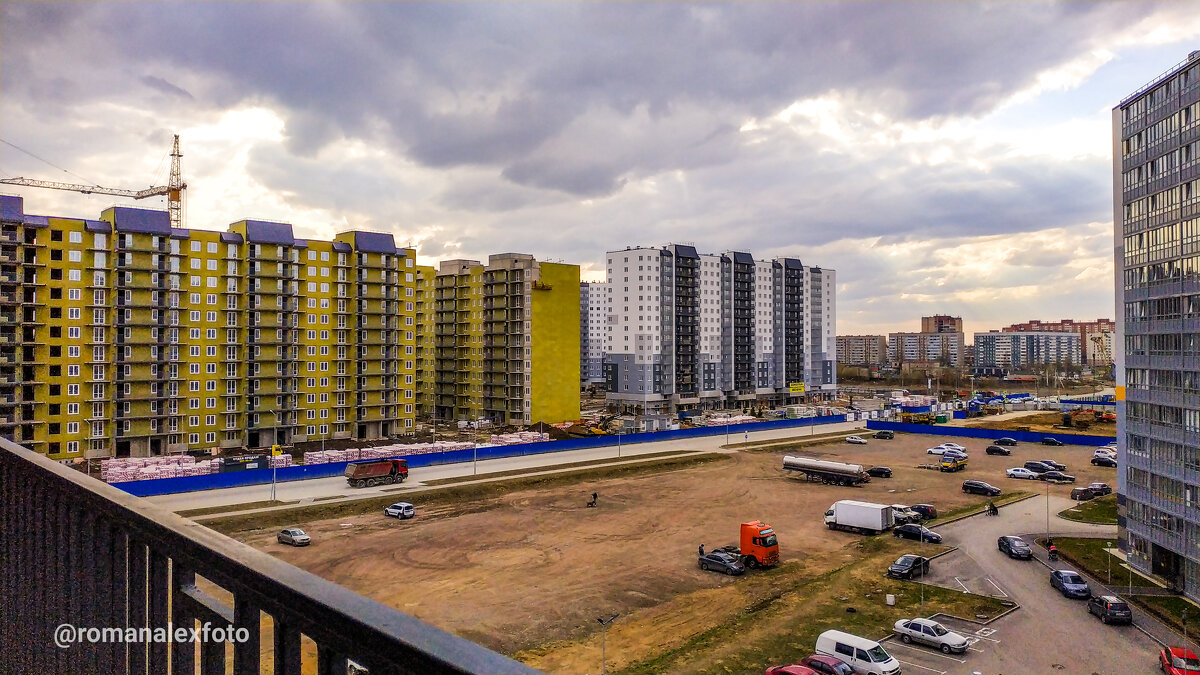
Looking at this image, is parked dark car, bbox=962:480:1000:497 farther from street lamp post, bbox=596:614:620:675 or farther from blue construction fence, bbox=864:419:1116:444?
street lamp post, bbox=596:614:620:675

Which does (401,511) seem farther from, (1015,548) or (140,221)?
(140,221)

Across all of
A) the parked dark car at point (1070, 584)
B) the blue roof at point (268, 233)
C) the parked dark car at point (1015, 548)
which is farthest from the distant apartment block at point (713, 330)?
the parked dark car at point (1070, 584)

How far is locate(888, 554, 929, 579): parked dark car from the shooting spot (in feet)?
99.5

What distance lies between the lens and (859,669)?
67.5ft

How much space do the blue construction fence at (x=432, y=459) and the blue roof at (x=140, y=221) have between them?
81.3ft

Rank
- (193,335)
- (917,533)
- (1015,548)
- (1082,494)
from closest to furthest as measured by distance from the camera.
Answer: (1015,548), (917,533), (1082,494), (193,335)

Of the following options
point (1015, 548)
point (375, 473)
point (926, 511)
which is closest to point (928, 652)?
point (1015, 548)

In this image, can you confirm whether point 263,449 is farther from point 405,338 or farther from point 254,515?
point 254,515

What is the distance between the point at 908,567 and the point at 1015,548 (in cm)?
805

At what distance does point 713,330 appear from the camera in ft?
371

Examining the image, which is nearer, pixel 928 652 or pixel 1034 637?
pixel 928 652

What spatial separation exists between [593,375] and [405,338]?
99758 millimetres

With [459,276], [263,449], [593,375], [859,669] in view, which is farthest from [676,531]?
[593,375]

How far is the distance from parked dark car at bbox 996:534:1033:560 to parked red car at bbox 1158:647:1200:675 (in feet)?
38.5
